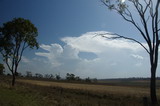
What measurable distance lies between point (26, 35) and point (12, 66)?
532 centimetres

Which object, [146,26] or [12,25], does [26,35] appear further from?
[146,26]

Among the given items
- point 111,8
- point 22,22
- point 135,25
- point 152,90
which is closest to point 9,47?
point 22,22

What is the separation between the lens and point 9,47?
3347cm

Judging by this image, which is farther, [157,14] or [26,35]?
[26,35]

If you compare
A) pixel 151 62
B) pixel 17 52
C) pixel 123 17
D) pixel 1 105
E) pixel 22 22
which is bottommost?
pixel 1 105

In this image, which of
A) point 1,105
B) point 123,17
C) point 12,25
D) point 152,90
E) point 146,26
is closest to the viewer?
point 1,105

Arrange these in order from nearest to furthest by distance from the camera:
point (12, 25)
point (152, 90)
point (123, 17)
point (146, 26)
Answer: point (152, 90), point (146, 26), point (123, 17), point (12, 25)

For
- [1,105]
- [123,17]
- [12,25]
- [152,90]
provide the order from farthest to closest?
[12,25] → [123,17] → [152,90] → [1,105]

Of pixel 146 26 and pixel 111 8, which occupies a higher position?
pixel 111 8

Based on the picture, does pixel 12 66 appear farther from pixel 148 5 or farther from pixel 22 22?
pixel 148 5

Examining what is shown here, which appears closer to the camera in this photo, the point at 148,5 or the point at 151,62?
the point at 151,62

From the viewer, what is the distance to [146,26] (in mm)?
17109

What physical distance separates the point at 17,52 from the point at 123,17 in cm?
1980

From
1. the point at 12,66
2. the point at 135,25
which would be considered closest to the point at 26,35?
the point at 12,66
